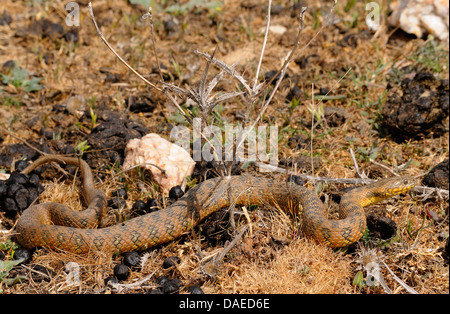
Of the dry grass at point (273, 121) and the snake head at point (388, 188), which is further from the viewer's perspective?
the snake head at point (388, 188)

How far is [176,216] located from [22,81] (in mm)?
3845

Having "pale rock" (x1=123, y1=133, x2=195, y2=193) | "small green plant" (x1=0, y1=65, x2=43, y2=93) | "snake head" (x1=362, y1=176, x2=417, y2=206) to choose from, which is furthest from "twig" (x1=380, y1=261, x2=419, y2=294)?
"small green plant" (x1=0, y1=65, x2=43, y2=93)

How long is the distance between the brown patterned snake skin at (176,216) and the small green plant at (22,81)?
1919 millimetres

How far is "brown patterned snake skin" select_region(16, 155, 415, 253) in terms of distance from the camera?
5199 mm

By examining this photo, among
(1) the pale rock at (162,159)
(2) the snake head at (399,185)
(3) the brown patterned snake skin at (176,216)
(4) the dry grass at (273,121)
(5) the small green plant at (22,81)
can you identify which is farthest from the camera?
(5) the small green plant at (22,81)

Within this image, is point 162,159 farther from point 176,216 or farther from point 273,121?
point 273,121

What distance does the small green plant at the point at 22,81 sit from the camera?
748 cm

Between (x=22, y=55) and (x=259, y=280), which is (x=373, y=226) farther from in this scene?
(x=22, y=55)

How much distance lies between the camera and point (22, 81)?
754cm

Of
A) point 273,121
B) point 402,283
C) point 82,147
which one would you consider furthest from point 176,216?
point 402,283

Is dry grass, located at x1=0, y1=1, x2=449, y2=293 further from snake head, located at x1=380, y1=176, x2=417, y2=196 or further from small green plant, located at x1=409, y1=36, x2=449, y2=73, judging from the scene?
snake head, located at x1=380, y1=176, x2=417, y2=196

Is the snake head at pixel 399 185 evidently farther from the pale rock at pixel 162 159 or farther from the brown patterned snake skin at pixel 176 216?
the pale rock at pixel 162 159

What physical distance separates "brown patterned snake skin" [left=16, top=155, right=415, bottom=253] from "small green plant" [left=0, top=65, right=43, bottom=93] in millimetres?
1919

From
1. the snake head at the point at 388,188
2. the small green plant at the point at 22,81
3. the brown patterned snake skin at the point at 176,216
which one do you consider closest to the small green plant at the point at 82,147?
the brown patterned snake skin at the point at 176,216
